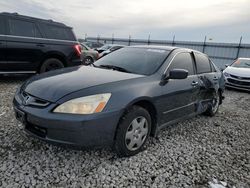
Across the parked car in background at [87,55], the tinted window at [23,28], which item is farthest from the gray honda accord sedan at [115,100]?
the parked car in background at [87,55]

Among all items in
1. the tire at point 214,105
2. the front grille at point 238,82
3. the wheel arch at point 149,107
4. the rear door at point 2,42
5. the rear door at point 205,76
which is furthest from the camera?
the front grille at point 238,82

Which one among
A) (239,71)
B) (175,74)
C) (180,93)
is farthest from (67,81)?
(239,71)

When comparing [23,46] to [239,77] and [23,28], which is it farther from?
[239,77]

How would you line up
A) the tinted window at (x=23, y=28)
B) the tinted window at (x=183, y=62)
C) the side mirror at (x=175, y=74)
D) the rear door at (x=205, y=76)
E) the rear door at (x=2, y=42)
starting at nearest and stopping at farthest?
1. the side mirror at (x=175, y=74)
2. the tinted window at (x=183, y=62)
3. the rear door at (x=205, y=76)
4. the rear door at (x=2, y=42)
5. the tinted window at (x=23, y=28)

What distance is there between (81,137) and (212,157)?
1881 mm

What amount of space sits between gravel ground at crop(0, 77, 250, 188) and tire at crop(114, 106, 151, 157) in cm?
13

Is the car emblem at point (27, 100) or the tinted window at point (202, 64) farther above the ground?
the tinted window at point (202, 64)

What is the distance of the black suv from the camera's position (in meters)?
5.50

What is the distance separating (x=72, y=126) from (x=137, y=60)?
169 centimetres

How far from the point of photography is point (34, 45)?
19.2ft

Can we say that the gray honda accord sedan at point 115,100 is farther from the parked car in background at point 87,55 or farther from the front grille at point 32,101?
the parked car in background at point 87,55

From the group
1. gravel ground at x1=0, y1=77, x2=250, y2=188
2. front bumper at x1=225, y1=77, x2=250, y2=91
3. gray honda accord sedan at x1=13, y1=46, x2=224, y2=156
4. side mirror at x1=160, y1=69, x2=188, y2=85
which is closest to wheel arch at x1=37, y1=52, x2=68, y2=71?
gravel ground at x1=0, y1=77, x2=250, y2=188

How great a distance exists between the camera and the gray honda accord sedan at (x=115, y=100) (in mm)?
2193

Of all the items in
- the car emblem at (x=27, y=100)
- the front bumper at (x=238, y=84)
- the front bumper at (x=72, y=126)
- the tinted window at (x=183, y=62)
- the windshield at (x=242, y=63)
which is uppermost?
the tinted window at (x=183, y=62)
